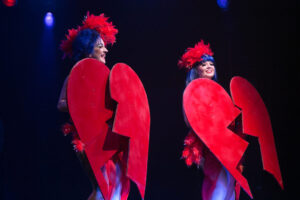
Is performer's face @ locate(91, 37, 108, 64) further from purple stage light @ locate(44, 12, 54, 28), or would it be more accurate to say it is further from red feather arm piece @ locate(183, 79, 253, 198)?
purple stage light @ locate(44, 12, 54, 28)

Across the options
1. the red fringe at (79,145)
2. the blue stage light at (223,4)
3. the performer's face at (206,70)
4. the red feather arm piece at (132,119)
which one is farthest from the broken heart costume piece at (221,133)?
the blue stage light at (223,4)

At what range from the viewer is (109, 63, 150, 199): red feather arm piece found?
2.05 m

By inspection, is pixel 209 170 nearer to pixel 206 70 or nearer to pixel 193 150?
pixel 193 150

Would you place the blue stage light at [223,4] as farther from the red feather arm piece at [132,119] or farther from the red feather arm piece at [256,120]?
the red feather arm piece at [132,119]

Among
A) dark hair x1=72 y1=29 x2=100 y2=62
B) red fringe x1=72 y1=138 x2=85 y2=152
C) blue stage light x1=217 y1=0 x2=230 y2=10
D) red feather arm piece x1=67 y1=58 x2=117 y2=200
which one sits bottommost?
red fringe x1=72 y1=138 x2=85 y2=152

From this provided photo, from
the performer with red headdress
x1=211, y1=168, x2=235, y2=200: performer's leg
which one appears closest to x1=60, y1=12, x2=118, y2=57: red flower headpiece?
the performer with red headdress

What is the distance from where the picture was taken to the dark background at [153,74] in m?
3.17

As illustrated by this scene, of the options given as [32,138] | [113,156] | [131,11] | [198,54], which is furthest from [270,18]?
[32,138]

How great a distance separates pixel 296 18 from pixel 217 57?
0.81 meters

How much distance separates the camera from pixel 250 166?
10.6ft

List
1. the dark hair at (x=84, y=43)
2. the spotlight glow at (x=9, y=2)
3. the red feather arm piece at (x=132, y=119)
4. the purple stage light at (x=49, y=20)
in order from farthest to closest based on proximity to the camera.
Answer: the purple stage light at (x=49, y=20)
the spotlight glow at (x=9, y=2)
the dark hair at (x=84, y=43)
the red feather arm piece at (x=132, y=119)

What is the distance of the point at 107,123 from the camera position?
6.78 feet

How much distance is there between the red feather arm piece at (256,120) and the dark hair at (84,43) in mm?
1034

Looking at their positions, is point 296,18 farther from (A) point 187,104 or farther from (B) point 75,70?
(B) point 75,70
